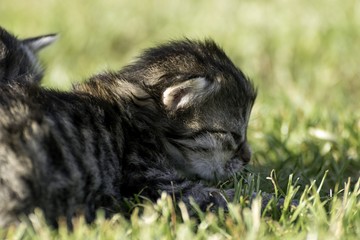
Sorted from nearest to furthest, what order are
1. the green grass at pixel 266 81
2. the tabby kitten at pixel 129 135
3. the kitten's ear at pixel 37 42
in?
the green grass at pixel 266 81 < the tabby kitten at pixel 129 135 < the kitten's ear at pixel 37 42

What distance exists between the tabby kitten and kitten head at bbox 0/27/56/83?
0.85m

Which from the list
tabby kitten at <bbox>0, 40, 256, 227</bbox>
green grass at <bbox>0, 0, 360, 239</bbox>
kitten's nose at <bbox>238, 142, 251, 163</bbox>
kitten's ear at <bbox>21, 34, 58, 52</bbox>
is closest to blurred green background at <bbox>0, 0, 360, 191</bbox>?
green grass at <bbox>0, 0, 360, 239</bbox>

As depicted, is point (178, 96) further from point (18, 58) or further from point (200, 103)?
point (18, 58)

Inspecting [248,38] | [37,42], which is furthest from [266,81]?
[37,42]

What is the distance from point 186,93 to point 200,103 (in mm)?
169

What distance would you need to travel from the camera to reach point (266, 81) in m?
9.00

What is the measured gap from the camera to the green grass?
4.01m

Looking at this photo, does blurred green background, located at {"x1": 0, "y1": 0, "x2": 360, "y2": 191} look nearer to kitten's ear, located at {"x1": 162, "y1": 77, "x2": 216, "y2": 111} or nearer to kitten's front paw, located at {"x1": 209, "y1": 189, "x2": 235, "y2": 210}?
kitten's ear, located at {"x1": 162, "y1": 77, "x2": 216, "y2": 111}

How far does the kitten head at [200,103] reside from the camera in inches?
193

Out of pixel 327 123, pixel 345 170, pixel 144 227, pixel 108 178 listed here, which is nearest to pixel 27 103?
pixel 108 178

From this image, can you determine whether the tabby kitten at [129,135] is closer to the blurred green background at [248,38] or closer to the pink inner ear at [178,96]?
the pink inner ear at [178,96]


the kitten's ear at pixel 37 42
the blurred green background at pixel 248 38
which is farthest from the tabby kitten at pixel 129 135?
the blurred green background at pixel 248 38

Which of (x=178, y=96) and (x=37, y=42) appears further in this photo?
(x=37, y=42)

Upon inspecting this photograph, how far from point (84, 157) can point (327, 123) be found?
2.88 meters
